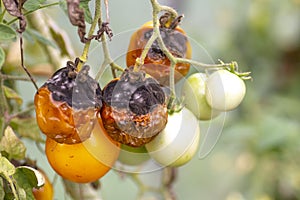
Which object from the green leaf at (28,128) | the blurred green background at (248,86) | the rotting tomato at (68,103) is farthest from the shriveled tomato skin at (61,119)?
the blurred green background at (248,86)

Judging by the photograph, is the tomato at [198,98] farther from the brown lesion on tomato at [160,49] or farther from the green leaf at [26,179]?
the green leaf at [26,179]

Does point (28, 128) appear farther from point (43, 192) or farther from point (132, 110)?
point (132, 110)

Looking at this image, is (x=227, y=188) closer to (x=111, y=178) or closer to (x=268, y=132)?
(x=111, y=178)

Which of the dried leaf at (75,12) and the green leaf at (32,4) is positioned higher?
the dried leaf at (75,12)

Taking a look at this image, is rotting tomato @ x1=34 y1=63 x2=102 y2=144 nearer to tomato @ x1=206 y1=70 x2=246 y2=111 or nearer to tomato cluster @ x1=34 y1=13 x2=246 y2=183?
tomato cluster @ x1=34 y1=13 x2=246 y2=183

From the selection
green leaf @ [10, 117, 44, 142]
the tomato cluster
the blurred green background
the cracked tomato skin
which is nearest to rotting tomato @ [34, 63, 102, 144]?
the tomato cluster
